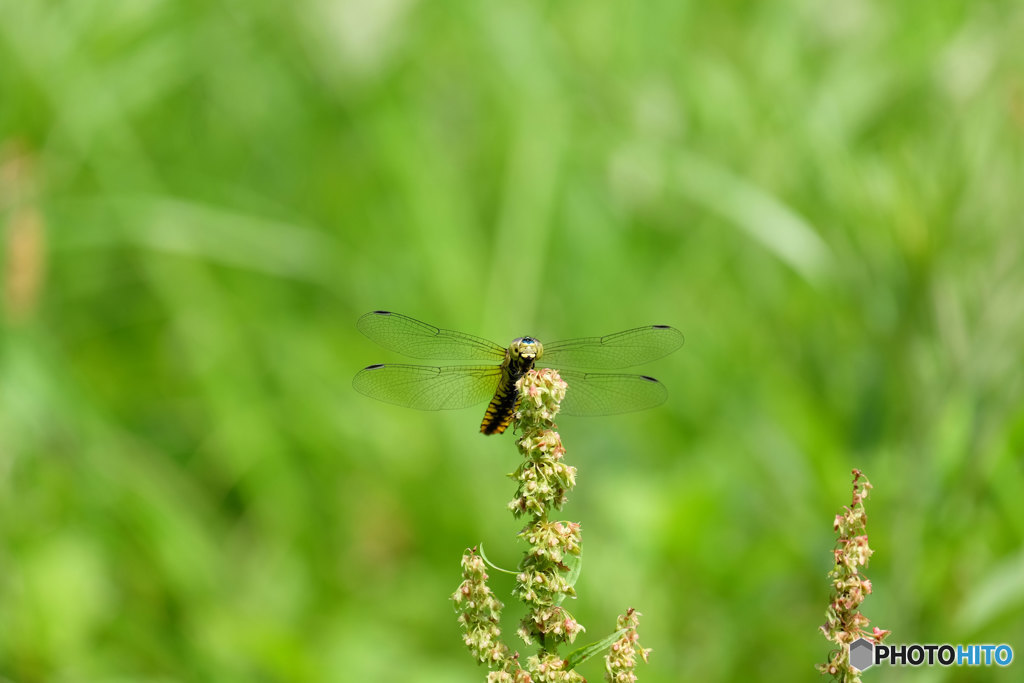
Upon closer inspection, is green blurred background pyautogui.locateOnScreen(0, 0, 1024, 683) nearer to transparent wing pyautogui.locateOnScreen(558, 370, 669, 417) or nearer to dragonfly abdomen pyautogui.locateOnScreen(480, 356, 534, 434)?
transparent wing pyautogui.locateOnScreen(558, 370, 669, 417)

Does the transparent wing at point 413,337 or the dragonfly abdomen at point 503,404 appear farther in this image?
the transparent wing at point 413,337

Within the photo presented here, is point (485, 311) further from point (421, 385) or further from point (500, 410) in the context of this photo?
point (500, 410)

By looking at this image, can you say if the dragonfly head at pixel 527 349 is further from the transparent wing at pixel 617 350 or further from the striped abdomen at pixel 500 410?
the transparent wing at pixel 617 350
